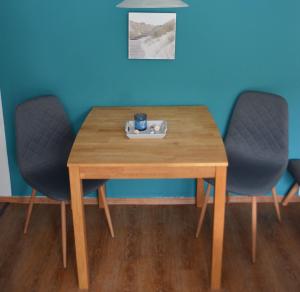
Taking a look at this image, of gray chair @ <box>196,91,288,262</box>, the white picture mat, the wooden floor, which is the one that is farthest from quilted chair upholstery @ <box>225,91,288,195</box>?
the white picture mat

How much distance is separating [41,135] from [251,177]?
134 centimetres

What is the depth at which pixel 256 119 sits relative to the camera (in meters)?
2.87

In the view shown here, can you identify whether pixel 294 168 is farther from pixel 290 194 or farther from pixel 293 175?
pixel 290 194

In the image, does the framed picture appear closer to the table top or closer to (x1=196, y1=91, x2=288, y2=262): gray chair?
the table top

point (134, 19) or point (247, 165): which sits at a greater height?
point (134, 19)

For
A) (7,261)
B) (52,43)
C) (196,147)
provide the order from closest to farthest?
(196,147) → (7,261) → (52,43)

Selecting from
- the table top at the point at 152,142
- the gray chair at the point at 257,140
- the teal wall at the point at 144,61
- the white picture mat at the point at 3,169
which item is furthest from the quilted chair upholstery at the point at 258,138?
the white picture mat at the point at 3,169

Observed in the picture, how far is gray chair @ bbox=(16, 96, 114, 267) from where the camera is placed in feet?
8.62

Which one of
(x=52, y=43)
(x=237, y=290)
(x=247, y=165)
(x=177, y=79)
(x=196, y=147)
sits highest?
(x=52, y=43)

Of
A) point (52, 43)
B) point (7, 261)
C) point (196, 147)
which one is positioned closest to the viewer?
point (196, 147)

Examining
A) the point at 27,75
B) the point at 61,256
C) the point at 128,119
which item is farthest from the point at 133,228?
the point at 27,75

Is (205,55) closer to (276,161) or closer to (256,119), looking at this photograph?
(256,119)

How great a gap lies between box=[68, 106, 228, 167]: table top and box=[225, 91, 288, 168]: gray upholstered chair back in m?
0.24

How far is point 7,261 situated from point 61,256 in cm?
32
